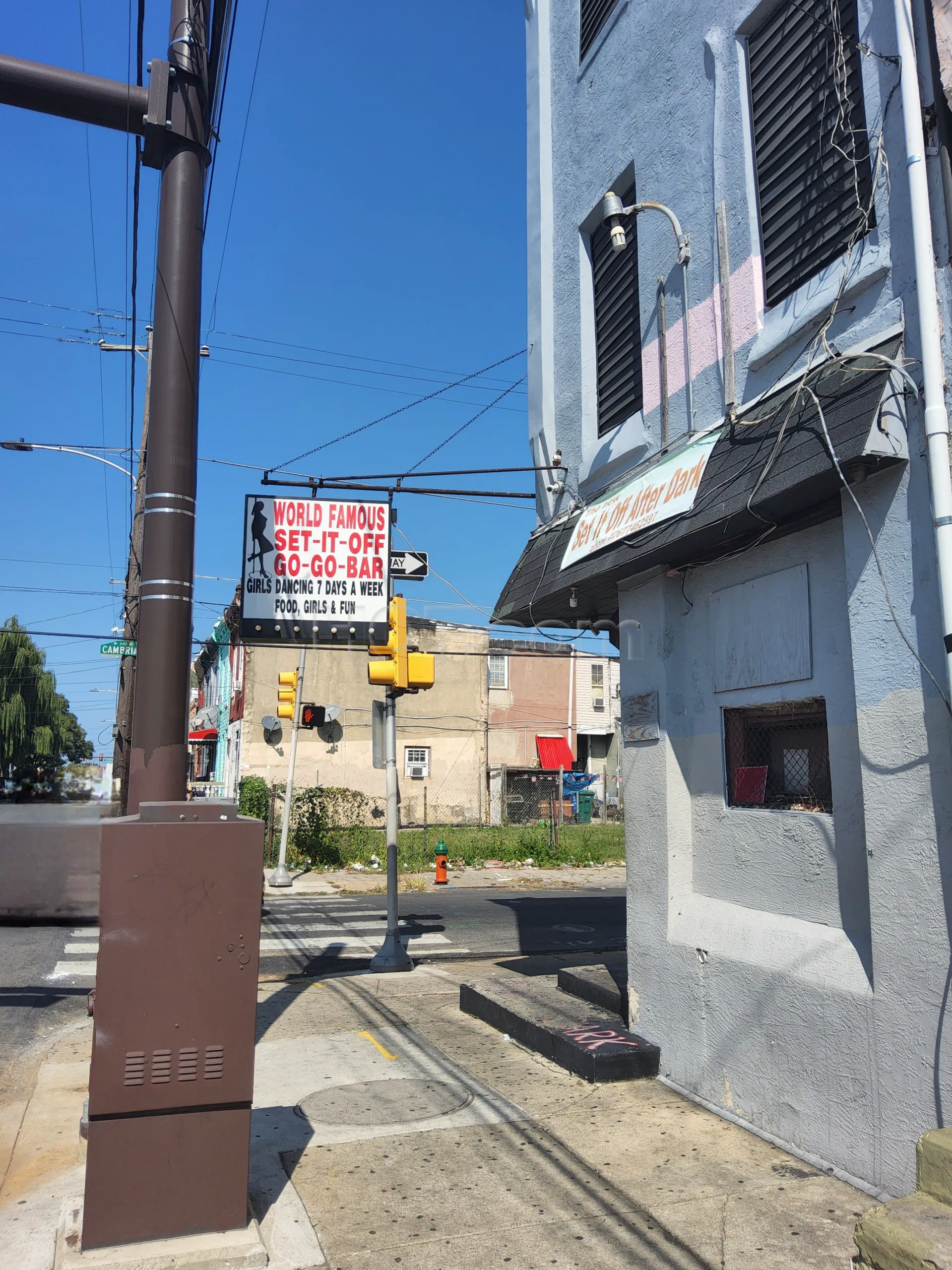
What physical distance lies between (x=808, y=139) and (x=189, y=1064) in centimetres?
609

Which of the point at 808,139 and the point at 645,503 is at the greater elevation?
the point at 808,139

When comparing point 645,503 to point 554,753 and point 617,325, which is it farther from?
point 554,753

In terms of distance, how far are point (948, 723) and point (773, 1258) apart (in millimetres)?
2415

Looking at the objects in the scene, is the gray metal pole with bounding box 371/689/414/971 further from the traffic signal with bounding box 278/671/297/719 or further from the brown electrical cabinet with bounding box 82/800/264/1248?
the traffic signal with bounding box 278/671/297/719

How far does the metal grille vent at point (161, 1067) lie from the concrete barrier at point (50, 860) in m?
3.95

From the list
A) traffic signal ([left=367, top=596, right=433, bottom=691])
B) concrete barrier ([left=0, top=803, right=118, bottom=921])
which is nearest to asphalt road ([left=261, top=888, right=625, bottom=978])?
concrete barrier ([left=0, top=803, right=118, bottom=921])

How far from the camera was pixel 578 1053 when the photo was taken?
257 inches

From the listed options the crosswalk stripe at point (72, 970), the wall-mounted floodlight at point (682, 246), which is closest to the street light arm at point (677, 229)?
the wall-mounted floodlight at point (682, 246)

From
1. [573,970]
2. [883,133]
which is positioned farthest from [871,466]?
[573,970]

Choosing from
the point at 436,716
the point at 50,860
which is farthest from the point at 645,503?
the point at 436,716

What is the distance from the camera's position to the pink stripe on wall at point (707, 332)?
20.0 ft

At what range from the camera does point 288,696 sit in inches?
758

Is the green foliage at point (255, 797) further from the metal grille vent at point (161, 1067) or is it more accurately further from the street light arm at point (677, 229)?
the metal grille vent at point (161, 1067)

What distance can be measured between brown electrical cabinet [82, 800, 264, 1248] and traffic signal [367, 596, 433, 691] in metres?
6.62
